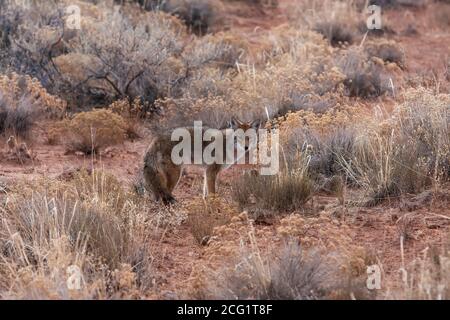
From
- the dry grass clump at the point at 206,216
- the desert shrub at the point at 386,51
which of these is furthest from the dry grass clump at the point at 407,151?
the desert shrub at the point at 386,51

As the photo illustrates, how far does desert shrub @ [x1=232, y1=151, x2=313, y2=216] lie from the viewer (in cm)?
741

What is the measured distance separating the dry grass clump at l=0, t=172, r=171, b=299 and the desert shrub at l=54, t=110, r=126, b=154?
2.70 meters

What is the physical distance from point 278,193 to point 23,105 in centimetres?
451

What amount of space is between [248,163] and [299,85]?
2385mm

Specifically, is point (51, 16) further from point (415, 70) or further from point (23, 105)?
point (415, 70)

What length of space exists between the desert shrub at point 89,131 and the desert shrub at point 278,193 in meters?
2.97

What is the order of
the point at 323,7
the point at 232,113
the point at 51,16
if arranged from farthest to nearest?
the point at 323,7, the point at 51,16, the point at 232,113

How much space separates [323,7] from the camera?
56.5ft

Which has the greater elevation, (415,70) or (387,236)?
(415,70)

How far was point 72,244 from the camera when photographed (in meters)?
6.04

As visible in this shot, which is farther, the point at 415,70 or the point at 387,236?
the point at 415,70

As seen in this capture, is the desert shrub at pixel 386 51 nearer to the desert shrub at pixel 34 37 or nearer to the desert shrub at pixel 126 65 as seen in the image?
the desert shrub at pixel 126 65

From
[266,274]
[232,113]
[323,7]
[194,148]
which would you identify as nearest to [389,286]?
[266,274]

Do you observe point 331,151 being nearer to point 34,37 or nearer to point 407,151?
point 407,151
